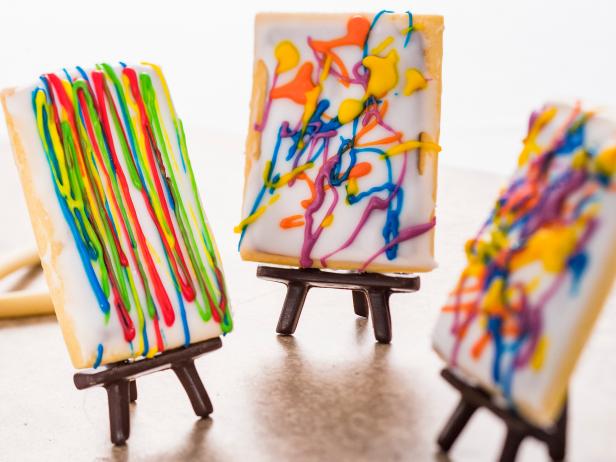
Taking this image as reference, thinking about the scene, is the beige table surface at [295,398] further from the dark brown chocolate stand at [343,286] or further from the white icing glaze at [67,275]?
the white icing glaze at [67,275]

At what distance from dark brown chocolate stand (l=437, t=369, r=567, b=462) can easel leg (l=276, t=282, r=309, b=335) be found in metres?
0.54

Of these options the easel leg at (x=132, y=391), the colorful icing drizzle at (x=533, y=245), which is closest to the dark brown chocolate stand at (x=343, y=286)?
the easel leg at (x=132, y=391)

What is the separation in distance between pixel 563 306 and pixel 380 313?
0.74 metres

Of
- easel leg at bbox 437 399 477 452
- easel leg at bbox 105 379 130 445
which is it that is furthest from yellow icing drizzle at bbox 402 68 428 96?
easel leg at bbox 105 379 130 445

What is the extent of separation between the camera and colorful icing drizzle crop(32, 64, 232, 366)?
5.11 feet

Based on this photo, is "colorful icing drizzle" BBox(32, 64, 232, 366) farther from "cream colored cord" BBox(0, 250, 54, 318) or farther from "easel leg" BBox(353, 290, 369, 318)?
"cream colored cord" BBox(0, 250, 54, 318)

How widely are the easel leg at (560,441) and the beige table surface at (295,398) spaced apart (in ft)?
0.06

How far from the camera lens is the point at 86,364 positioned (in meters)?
1.53

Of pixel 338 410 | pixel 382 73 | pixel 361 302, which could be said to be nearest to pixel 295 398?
pixel 338 410

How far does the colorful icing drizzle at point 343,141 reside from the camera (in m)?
1.80

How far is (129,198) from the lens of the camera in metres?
1.63

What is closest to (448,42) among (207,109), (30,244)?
(207,109)

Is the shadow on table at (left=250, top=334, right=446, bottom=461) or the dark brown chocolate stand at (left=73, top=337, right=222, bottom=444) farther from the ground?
the dark brown chocolate stand at (left=73, top=337, right=222, bottom=444)

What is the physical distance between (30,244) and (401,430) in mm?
1500
